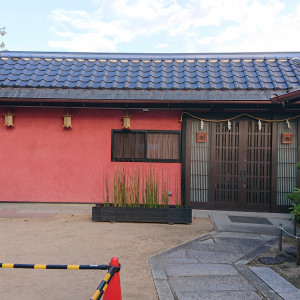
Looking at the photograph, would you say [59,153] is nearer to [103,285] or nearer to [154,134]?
[154,134]

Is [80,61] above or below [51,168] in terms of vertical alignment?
above

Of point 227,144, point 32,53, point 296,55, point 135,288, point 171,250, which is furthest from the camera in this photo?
point 32,53

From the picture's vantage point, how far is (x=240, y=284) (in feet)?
13.2

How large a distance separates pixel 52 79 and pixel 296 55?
7.75 metres

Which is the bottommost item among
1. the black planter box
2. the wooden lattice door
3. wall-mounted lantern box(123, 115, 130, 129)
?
the black planter box

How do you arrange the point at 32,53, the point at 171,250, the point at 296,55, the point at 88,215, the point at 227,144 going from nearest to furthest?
the point at 171,250 → the point at 88,215 → the point at 227,144 → the point at 296,55 → the point at 32,53

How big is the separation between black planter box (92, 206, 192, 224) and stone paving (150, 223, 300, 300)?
4.00 ft

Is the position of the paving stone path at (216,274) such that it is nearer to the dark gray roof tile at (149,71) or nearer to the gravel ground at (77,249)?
the gravel ground at (77,249)

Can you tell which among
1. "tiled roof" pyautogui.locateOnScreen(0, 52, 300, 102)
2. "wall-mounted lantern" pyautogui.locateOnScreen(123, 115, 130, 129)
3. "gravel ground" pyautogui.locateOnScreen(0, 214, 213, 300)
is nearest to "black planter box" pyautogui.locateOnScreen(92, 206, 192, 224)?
"gravel ground" pyautogui.locateOnScreen(0, 214, 213, 300)

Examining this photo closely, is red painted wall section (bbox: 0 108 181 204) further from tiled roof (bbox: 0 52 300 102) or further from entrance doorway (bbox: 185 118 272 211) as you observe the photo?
entrance doorway (bbox: 185 118 272 211)

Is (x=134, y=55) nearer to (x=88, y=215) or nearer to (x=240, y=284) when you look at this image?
(x=88, y=215)

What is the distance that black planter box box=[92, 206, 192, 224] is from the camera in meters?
7.12

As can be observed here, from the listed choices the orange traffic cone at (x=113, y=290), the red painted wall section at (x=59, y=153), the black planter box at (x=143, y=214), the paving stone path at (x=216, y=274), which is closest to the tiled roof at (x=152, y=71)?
the red painted wall section at (x=59, y=153)

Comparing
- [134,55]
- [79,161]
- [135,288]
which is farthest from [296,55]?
[135,288]
